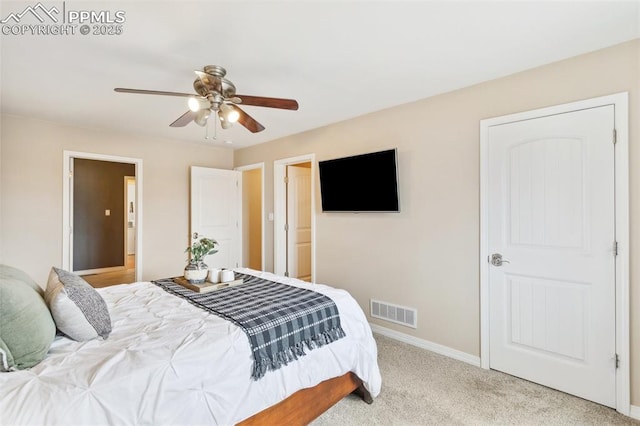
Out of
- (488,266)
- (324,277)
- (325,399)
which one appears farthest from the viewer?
(324,277)

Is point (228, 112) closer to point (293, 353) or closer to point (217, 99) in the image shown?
point (217, 99)

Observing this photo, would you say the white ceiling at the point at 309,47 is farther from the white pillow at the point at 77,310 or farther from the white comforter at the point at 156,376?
the white comforter at the point at 156,376

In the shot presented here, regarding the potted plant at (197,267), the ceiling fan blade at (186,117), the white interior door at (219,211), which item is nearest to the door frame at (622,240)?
the ceiling fan blade at (186,117)

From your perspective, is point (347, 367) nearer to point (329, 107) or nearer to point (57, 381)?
point (57, 381)

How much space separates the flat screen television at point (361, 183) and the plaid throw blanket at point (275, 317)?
56.5 inches

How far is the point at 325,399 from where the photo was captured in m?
1.91

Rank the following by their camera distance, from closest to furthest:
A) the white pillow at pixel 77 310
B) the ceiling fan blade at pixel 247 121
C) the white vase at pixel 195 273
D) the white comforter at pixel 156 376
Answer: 1. the white comforter at pixel 156 376
2. the white pillow at pixel 77 310
3. the ceiling fan blade at pixel 247 121
4. the white vase at pixel 195 273

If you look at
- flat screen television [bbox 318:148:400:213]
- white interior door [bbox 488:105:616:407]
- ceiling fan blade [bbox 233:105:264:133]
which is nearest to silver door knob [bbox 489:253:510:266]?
white interior door [bbox 488:105:616:407]

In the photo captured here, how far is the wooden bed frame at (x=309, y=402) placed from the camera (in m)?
1.60

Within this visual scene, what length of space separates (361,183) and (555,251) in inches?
73.0

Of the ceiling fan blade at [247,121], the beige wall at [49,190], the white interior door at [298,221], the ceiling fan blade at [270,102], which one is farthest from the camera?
the white interior door at [298,221]

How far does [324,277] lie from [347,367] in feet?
6.67

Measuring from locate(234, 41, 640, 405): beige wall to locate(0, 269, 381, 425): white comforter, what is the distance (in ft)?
4.54

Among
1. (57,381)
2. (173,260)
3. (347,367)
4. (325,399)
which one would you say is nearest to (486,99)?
(347,367)
